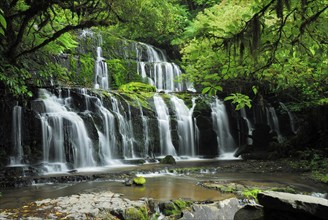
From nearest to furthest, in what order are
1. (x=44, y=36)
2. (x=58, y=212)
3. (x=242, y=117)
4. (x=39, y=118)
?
(x=58, y=212) → (x=44, y=36) → (x=39, y=118) → (x=242, y=117)

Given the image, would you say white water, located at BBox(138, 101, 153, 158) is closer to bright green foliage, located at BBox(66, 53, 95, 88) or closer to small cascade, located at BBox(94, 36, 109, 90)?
small cascade, located at BBox(94, 36, 109, 90)

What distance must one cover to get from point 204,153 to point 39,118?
26.1 feet

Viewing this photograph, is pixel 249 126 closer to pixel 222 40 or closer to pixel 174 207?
pixel 174 207

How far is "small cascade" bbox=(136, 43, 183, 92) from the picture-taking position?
2123 cm

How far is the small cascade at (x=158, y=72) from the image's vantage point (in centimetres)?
2123

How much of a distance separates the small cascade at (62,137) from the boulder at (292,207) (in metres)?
8.28

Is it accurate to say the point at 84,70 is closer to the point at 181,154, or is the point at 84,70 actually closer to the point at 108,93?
the point at 108,93

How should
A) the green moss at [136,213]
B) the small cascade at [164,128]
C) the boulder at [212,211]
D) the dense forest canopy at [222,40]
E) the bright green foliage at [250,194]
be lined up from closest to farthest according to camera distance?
the dense forest canopy at [222,40]
the green moss at [136,213]
the boulder at [212,211]
the bright green foliage at [250,194]
the small cascade at [164,128]

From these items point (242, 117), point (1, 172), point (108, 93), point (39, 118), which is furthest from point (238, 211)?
point (242, 117)

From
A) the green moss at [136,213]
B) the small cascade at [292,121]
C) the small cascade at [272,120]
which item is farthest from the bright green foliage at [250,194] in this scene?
the small cascade at [292,121]

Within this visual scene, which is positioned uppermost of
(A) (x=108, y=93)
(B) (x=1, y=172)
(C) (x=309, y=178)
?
(A) (x=108, y=93)

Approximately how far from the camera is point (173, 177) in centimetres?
991

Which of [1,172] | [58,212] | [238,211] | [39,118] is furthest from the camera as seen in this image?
[39,118]

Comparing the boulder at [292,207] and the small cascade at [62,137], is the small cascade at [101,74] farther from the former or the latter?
the boulder at [292,207]
